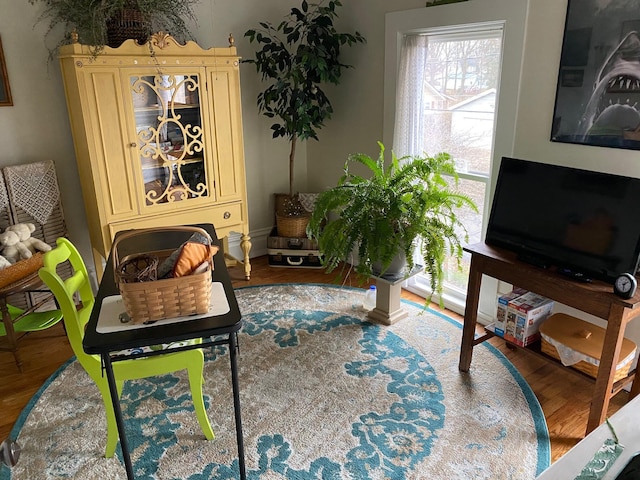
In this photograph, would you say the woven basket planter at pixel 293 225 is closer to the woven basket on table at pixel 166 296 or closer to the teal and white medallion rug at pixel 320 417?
the teal and white medallion rug at pixel 320 417

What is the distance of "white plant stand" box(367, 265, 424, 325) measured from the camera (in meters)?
3.03

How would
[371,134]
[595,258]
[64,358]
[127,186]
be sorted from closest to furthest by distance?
[595,258] → [64,358] → [127,186] → [371,134]

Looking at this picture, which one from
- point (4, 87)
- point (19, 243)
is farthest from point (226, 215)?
point (4, 87)

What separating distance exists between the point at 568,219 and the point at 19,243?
9.32 feet

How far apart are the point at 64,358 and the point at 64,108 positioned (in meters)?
1.54

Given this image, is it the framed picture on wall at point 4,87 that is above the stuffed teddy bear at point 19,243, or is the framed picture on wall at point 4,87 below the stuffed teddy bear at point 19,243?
above

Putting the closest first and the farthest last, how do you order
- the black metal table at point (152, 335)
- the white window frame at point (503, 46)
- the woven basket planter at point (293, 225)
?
the black metal table at point (152, 335), the white window frame at point (503, 46), the woven basket planter at point (293, 225)

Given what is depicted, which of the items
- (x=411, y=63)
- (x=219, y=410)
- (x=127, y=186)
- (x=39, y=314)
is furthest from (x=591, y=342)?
(x=39, y=314)

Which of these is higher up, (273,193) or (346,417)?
(273,193)

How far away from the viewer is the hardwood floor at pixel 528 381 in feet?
7.28

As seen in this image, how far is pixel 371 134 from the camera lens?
3.63 m

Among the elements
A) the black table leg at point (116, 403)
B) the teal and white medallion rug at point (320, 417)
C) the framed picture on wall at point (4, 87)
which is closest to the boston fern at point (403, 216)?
the teal and white medallion rug at point (320, 417)

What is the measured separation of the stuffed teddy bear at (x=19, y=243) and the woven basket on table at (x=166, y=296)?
1516 millimetres

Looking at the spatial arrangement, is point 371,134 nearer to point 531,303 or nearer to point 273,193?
point 273,193
